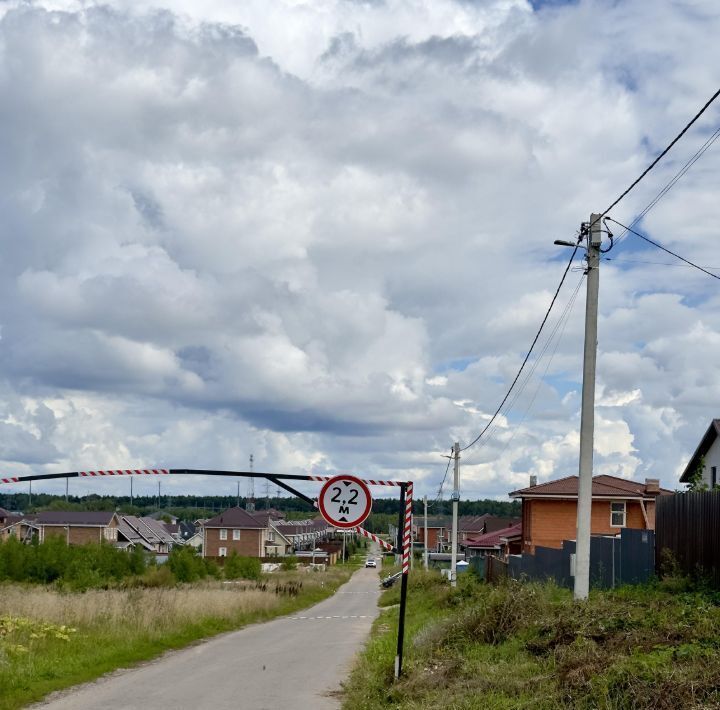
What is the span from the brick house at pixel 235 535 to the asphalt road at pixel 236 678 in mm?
74385

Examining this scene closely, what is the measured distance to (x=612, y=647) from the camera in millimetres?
10945

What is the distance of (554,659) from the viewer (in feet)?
37.4

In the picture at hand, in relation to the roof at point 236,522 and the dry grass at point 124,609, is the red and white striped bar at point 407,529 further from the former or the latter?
the roof at point 236,522

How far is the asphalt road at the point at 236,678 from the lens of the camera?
1295 centimetres

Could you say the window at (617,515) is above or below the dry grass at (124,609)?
above

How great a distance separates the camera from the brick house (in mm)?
98938

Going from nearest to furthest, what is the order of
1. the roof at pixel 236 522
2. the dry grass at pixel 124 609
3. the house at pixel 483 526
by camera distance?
the dry grass at pixel 124 609 → the house at pixel 483 526 → the roof at pixel 236 522

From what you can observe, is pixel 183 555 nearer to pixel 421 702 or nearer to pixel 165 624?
pixel 165 624

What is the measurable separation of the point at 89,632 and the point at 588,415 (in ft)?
36.1

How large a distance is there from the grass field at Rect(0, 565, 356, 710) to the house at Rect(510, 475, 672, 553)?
18308 mm

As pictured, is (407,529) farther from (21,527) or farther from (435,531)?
(435,531)

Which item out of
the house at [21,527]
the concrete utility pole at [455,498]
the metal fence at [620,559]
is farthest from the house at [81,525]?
the metal fence at [620,559]

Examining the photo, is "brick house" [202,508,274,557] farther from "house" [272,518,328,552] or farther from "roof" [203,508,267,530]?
"house" [272,518,328,552]

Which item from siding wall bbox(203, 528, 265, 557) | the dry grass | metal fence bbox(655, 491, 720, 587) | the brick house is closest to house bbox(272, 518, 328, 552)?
the brick house
